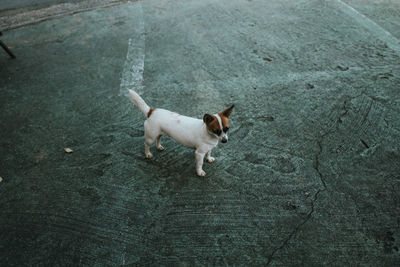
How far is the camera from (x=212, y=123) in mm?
2344

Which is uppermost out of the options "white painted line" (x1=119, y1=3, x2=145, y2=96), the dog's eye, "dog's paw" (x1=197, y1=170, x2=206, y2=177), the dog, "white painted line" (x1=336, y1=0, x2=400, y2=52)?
"white painted line" (x1=336, y1=0, x2=400, y2=52)

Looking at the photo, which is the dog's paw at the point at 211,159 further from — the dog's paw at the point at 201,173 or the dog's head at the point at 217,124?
the dog's head at the point at 217,124

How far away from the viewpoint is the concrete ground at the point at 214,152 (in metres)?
2.32

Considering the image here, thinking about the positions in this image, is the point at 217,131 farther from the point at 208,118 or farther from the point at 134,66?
the point at 134,66

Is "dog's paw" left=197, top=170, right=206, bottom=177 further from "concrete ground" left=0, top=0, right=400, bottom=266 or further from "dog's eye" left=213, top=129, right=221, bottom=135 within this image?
"dog's eye" left=213, top=129, right=221, bottom=135

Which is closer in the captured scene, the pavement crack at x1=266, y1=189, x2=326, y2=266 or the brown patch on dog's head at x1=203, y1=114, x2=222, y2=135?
the pavement crack at x1=266, y1=189, x2=326, y2=266

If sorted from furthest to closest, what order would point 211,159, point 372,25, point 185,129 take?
point 372,25 → point 211,159 → point 185,129

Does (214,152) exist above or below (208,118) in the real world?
below

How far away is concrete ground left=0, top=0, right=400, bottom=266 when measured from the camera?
232 centimetres

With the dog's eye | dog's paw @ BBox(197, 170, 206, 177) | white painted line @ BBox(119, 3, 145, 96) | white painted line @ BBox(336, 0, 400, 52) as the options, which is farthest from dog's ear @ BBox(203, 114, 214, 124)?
white painted line @ BBox(336, 0, 400, 52)

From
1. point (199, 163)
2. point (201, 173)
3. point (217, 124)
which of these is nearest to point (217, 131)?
point (217, 124)

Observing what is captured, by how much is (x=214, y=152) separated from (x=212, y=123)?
0.90 meters

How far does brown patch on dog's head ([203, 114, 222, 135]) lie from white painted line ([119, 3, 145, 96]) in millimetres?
2191

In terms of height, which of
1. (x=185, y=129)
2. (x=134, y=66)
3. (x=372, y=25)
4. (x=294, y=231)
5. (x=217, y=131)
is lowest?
(x=294, y=231)
